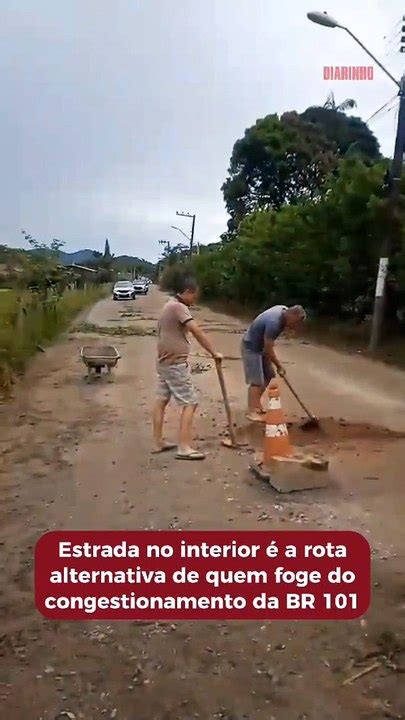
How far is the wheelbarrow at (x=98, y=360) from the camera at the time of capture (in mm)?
12695

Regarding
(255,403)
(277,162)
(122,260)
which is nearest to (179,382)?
(255,403)

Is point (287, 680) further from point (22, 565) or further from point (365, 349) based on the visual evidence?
point (365, 349)

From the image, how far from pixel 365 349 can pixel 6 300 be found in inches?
311

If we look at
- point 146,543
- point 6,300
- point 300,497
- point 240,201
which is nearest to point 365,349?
point 6,300

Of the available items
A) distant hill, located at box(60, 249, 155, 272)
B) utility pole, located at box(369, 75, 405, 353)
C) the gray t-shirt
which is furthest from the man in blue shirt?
distant hill, located at box(60, 249, 155, 272)

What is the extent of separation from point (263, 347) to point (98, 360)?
4674 mm

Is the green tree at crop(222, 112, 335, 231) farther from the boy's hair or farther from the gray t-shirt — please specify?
the boy's hair

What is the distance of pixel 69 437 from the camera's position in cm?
856

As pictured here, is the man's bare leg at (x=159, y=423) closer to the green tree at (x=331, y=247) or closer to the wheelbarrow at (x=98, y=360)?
the wheelbarrow at (x=98, y=360)

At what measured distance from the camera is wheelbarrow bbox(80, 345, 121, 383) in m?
12.7

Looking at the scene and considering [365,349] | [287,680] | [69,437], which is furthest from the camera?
[365,349]

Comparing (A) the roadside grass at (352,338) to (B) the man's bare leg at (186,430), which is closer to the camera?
(B) the man's bare leg at (186,430)
